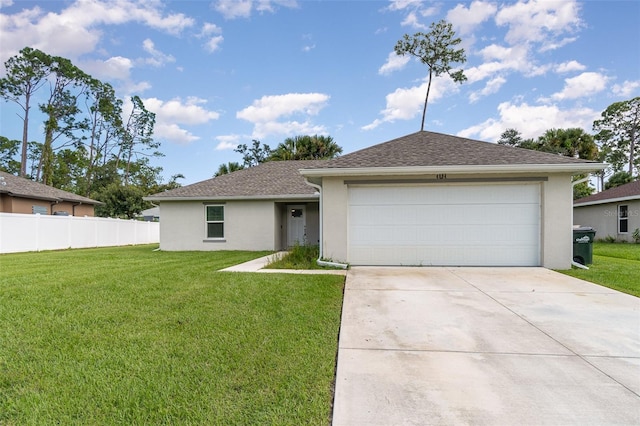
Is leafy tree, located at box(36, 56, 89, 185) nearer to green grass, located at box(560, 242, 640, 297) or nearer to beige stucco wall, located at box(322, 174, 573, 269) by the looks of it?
beige stucco wall, located at box(322, 174, 573, 269)

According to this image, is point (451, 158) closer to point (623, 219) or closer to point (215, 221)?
point (215, 221)

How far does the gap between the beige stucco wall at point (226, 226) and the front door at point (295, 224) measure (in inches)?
55.9

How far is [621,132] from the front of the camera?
3238 cm

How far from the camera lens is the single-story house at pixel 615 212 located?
16.2 meters

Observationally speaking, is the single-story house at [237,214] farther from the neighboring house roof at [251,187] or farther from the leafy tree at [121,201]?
the leafy tree at [121,201]

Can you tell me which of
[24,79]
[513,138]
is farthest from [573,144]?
[24,79]

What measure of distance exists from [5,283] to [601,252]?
61.1 feet

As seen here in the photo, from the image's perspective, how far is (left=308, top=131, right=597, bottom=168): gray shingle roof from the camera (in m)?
8.02

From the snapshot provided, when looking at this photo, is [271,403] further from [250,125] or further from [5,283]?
[250,125]

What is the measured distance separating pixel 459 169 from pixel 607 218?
17.0 m

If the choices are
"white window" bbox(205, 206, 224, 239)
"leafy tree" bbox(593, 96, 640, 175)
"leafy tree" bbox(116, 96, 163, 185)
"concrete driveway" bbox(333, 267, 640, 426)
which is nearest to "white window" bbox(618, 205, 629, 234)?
"concrete driveway" bbox(333, 267, 640, 426)

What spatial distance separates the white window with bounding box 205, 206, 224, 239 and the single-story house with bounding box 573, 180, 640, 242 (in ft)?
67.5

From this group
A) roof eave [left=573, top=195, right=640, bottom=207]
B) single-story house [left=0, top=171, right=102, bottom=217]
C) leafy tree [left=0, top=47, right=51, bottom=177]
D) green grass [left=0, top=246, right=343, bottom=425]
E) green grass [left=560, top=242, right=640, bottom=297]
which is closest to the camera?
green grass [left=0, top=246, right=343, bottom=425]

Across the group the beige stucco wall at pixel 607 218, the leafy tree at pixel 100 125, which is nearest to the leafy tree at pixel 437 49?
the beige stucco wall at pixel 607 218
